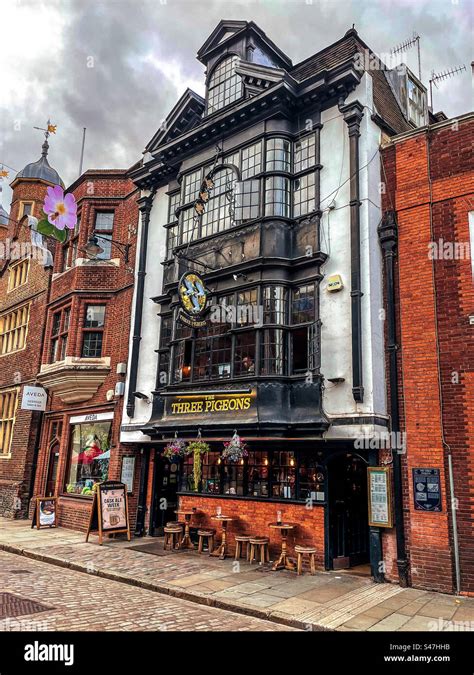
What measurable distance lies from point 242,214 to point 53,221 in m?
5.21

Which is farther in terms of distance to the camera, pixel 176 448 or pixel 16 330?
pixel 16 330

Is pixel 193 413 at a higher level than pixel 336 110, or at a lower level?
lower

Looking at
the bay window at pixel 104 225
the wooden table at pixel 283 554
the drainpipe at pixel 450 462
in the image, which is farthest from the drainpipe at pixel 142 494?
the drainpipe at pixel 450 462

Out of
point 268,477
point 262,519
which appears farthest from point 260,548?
point 268,477

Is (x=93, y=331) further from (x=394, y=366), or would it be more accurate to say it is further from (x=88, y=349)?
(x=394, y=366)

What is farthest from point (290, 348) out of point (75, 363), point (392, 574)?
point (75, 363)

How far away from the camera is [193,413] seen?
12945 millimetres

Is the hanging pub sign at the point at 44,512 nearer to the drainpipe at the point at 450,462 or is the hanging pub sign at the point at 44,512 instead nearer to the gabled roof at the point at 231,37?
the drainpipe at the point at 450,462

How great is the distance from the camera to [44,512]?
1653 cm

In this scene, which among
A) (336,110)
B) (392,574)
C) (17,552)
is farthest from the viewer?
(17,552)

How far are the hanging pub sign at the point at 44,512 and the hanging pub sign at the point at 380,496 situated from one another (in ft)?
36.2

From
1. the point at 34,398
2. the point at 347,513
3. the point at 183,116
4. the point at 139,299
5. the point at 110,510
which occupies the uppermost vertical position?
the point at 183,116

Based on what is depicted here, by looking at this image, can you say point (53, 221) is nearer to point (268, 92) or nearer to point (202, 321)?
point (202, 321)

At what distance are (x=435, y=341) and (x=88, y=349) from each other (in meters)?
Result: 11.9
